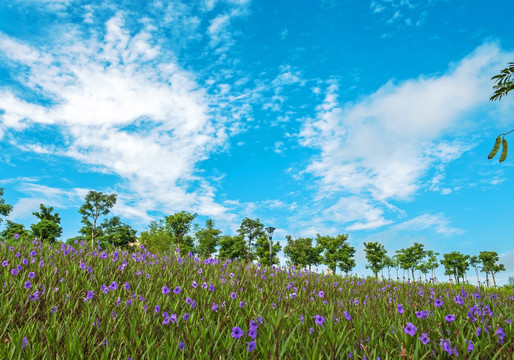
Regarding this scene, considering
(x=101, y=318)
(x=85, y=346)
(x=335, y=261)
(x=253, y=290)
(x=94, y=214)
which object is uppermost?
(x=94, y=214)

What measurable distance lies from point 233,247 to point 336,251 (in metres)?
17.4

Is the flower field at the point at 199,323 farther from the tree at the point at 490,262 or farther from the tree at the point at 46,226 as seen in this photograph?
the tree at the point at 490,262

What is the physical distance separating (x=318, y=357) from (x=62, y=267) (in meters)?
5.25

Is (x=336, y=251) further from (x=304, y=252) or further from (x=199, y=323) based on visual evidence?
(x=199, y=323)

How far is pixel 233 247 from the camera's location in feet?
185

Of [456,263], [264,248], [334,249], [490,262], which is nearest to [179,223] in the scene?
Answer: [264,248]

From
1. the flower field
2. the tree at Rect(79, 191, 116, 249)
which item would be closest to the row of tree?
the tree at Rect(79, 191, 116, 249)


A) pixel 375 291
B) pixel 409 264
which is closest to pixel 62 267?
pixel 375 291

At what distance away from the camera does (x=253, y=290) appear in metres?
6.14

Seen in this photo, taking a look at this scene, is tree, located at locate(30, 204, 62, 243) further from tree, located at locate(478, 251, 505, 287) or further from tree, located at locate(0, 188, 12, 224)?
tree, located at locate(478, 251, 505, 287)

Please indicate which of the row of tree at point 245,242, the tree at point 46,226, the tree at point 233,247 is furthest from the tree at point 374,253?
the tree at point 46,226

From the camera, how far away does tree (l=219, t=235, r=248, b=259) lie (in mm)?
56125

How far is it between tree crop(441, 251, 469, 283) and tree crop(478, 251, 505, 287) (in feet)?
17.0

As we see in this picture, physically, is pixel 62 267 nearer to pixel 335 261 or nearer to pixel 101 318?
pixel 101 318
